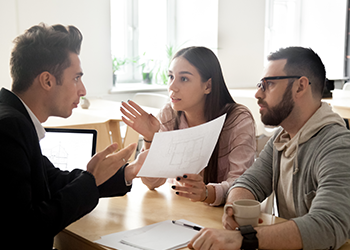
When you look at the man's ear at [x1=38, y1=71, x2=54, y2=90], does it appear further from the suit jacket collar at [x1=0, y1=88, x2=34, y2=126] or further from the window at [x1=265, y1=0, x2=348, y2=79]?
the window at [x1=265, y1=0, x2=348, y2=79]

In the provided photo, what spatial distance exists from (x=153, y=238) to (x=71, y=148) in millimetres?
723

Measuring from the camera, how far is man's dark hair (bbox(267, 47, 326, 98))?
1.40 m

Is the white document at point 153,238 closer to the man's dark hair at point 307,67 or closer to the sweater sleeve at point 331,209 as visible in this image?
the sweater sleeve at point 331,209

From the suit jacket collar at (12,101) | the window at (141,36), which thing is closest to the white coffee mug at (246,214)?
the suit jacket collar at (12,101)

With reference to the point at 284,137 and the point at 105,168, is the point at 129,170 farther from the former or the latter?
the point at 284,137

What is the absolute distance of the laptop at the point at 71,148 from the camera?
1671mm

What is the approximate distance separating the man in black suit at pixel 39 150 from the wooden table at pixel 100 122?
155 cm

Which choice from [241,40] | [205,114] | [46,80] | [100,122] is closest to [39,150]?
[46,80]

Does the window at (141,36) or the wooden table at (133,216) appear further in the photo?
the window at (141,36)

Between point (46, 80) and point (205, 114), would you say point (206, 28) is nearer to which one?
point (205, 114)

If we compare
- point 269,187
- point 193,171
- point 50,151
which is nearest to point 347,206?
point 269,187

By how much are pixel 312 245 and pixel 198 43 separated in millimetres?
4875

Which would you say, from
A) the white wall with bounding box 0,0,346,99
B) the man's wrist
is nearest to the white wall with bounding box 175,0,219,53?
the white wall with bounding box 0,0,346,99

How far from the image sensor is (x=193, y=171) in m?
1.49
